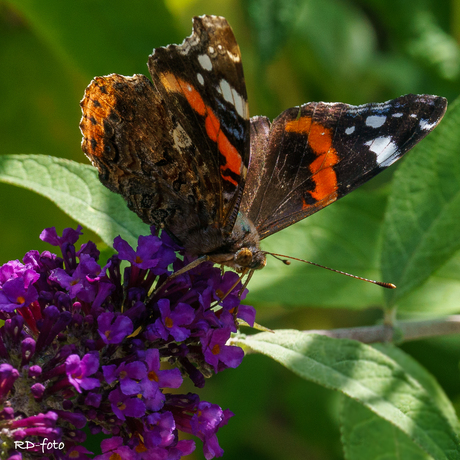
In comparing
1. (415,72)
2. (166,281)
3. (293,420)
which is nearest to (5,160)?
(166,281)

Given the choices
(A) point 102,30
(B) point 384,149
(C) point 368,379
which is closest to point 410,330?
(C) point 368,379

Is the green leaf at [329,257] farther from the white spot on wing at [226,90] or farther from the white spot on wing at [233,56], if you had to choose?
the white spot on wing at [233,56]

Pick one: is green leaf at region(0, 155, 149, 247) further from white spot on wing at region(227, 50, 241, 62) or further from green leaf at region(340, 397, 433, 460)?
green leaf at region(340, 397, 433, 460)

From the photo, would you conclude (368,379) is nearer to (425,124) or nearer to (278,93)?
(425,124)

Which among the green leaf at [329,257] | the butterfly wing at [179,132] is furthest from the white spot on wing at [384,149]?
the green leaf at [329,257]

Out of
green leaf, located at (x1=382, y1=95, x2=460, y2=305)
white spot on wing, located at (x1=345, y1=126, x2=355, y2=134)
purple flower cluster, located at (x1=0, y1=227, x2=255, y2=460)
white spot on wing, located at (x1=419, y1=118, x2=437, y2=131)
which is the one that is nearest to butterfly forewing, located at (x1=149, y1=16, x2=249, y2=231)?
purple flower cluster, located at (x1=0, y1=227, x2=255, y2=460)

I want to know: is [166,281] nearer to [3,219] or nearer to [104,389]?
[104,389]
